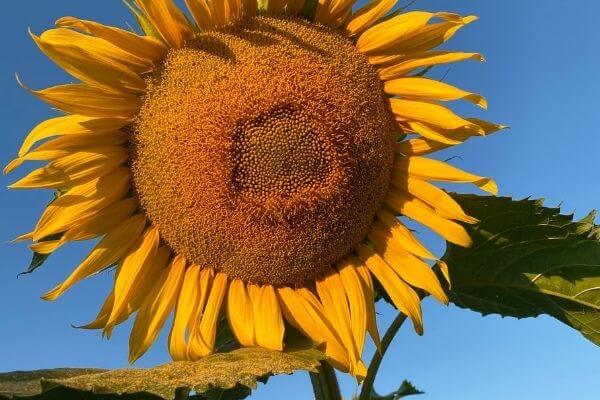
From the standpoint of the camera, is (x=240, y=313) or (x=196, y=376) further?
(x=240, y=313)

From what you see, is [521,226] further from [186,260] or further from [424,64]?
[186,260]

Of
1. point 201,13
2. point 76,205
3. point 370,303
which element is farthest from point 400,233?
point 76,205

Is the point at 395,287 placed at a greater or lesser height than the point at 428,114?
lesser

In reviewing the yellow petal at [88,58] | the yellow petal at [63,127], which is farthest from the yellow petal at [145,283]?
the yellow petal at [88,58]

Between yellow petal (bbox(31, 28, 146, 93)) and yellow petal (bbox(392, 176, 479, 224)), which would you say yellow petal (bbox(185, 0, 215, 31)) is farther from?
yellow petal (bbox(392, 176, 479, 224))

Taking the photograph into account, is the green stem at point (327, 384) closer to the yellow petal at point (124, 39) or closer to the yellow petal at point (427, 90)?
the yellow petal at point (427, 90)

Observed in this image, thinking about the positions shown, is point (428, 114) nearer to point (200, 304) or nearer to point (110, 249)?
point (200, 304)
